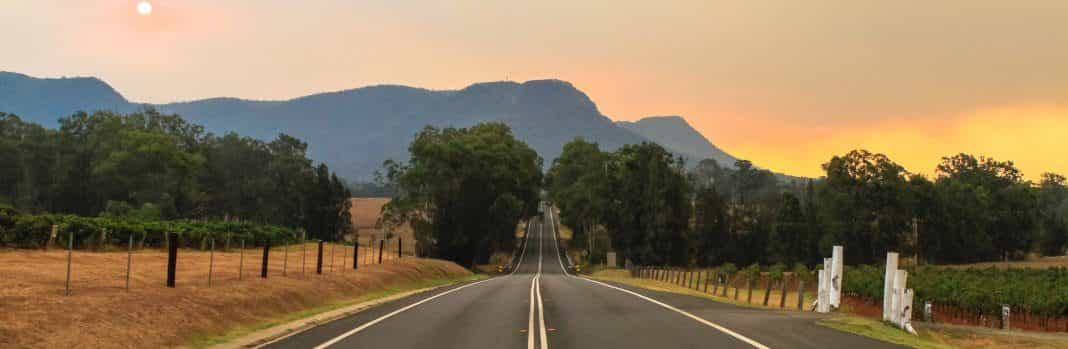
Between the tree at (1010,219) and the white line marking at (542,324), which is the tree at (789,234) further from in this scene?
the white line marking at (542,324)

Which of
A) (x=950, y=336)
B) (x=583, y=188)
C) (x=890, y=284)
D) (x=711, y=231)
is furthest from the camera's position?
(x=583, y=188)

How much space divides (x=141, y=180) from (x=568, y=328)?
368 feet

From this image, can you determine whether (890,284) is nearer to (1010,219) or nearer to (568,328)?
(568,328)

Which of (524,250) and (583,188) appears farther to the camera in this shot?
(524,250)

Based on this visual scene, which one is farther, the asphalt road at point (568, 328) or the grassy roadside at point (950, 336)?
the grassy roadside at point (950, 336)

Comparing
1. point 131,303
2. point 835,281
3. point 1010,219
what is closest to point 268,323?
point 131,303

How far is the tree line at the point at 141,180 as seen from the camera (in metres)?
117

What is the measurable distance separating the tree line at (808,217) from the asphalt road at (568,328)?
83.8 m

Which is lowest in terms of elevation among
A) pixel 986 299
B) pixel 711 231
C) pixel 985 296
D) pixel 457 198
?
pixel 711 231

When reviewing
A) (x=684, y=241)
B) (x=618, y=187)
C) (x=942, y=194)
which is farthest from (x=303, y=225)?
(x=942, y=194)

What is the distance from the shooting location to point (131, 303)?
19.1 metres

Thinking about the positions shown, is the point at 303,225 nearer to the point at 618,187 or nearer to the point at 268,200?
the point at 268,200

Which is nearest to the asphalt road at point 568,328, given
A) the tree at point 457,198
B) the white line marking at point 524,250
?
the white line marking at point 524,250

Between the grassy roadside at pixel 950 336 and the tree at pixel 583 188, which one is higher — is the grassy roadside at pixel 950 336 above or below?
below
